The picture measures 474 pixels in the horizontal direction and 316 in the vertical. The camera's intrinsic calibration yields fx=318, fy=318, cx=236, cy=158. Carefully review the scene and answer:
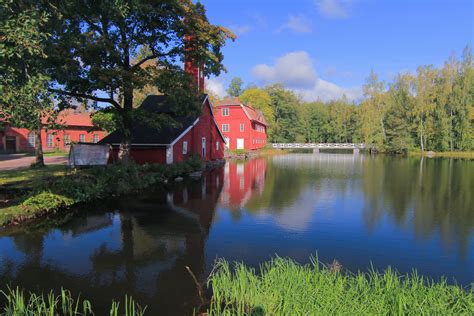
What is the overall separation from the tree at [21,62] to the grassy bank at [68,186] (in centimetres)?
451

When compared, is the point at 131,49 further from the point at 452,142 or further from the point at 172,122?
the point at 452,142

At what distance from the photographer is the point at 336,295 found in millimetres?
4965

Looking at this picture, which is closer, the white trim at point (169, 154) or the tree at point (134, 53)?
the tree at point (134, 53)

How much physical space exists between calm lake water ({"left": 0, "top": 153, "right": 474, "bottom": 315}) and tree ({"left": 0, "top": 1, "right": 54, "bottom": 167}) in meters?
3.65

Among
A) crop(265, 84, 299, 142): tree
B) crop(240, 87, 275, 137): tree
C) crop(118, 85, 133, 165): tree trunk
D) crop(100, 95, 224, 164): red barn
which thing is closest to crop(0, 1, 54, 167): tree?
crop(118, 85, 133, 165): tree trunk

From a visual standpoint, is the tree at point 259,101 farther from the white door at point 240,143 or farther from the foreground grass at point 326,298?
the foreground grass at point 326,298

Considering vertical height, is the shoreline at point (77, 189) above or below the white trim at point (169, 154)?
below

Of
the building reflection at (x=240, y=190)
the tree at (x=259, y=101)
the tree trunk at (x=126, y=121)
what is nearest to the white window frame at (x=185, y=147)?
the building reflection at (x=240, y=190)

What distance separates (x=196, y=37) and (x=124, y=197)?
9195 mm

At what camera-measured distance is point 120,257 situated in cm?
812

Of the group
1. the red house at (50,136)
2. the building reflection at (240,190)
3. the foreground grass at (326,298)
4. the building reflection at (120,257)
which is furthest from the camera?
the red house at (50,136)

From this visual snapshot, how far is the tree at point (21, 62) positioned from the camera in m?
6.12

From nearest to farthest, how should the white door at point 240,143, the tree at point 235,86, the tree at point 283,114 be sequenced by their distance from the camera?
the white door at point 240,143 < the tree at point 283,114 < the tree at point 235,86

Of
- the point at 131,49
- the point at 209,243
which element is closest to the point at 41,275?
the point at 209,243
